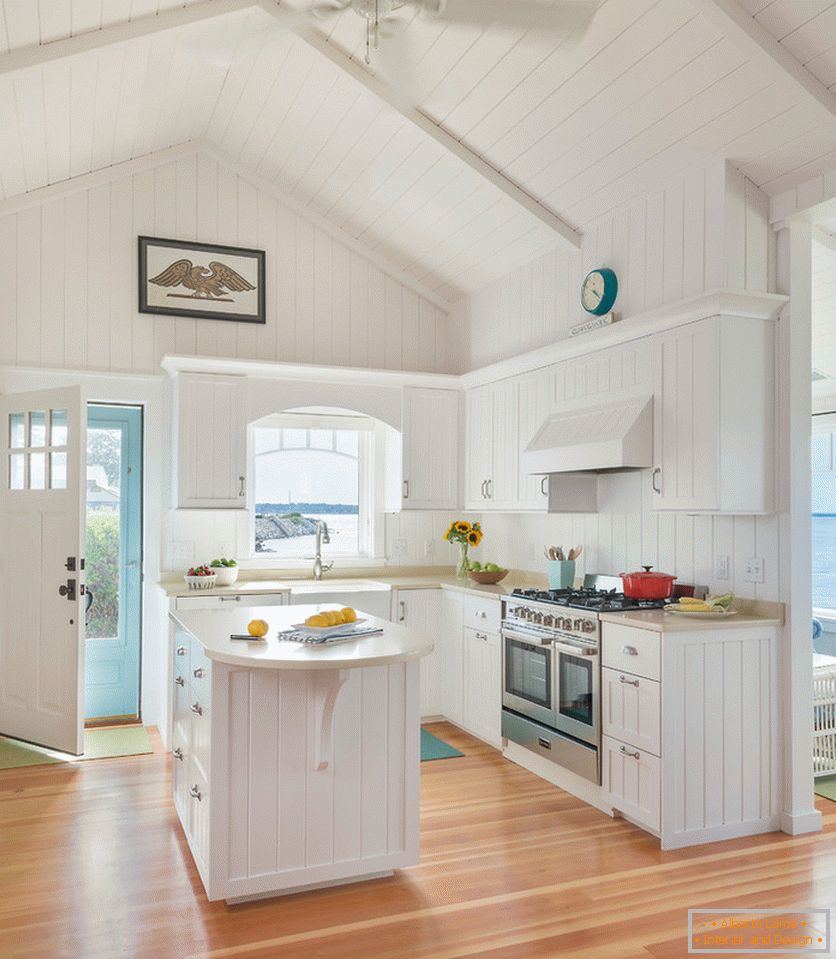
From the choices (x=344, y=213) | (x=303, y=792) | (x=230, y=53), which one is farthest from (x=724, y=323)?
(x=344, y=213)

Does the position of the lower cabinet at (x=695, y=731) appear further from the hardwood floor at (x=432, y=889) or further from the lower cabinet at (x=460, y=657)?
the lower cabinet at (x=460, y=657)

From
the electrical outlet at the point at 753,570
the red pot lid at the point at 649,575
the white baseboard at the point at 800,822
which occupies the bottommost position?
the white baseboard at the point at 800,822

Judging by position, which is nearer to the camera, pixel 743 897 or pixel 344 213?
pixel 743 897

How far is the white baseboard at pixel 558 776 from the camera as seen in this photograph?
393 centimetres

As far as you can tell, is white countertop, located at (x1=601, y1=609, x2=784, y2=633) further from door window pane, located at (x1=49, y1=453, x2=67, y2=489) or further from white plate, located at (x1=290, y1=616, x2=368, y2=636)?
door window pane, located at (x1=49, y1=453, x2=67, y2=489)

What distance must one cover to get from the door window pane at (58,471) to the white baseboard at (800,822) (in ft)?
13.2

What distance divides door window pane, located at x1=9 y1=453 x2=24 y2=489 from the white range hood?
297 cm

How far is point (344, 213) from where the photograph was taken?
5.76 meters

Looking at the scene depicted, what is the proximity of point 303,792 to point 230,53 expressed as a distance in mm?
2564

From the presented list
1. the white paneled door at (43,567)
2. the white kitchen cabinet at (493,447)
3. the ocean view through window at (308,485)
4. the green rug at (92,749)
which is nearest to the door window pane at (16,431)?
the white paneled door at (43,567)

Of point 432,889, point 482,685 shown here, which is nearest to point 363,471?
point 482,685

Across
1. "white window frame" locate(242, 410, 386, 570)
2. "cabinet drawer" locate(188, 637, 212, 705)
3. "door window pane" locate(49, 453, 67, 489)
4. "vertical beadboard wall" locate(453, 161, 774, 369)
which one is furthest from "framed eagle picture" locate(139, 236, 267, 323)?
"cabinet drawer" locate(188, 637, 212, 705)

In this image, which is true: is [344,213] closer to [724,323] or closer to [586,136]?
[586,136]

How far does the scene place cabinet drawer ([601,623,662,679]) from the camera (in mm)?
3525
